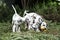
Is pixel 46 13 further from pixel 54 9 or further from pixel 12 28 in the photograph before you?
pixel 12 28

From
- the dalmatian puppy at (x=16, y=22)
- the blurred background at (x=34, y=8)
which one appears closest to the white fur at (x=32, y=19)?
the dalmatian puppy at (x=16, y=22)

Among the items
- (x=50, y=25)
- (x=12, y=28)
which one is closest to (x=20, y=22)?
(x=12, y=28)

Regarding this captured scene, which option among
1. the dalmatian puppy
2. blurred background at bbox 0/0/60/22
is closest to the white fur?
the dalmatian puppy

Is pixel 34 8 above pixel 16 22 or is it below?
above

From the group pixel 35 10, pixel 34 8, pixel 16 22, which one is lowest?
pixel 16 22

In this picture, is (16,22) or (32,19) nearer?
(16,22)

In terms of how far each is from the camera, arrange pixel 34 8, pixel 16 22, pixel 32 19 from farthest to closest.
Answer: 1. pixel 34 8
2. pixel 32 19
3. pixel 16 22

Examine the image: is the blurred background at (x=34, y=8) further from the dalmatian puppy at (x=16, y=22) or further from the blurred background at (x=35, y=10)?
the dalmatian puppy at (x=16, y=22)

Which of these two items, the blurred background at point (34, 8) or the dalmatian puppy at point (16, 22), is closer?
the dalmatian puppy at point (16, 22)

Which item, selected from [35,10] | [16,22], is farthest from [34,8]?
[16,22]

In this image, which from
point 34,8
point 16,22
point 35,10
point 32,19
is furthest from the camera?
point 34,8

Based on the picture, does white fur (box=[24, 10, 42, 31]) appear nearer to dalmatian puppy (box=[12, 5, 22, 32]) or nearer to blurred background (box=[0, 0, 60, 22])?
dalmatian puppy (box=[12, 5, 22, 32])

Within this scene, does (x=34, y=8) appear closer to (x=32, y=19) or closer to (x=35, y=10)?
(x=35, y=10)

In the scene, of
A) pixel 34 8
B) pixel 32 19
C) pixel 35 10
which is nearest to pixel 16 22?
pixel 32 19
